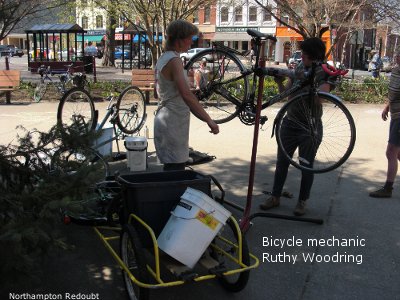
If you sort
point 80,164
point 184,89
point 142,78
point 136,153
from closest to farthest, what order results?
point 80,164 → point 184,89 → point 136,153 → point 142,78

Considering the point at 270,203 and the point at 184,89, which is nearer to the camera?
the point at 184,89

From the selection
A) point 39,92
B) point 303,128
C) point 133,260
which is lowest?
point 133,260

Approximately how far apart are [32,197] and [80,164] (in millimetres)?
535

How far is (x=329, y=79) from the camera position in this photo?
4.32m

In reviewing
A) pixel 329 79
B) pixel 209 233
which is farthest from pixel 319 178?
pixel 209 233

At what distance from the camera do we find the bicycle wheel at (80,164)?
116 inches

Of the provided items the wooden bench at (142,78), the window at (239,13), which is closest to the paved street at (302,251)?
the wooden bench at (142,78)

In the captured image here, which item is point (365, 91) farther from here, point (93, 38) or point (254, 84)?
point (93, 38)

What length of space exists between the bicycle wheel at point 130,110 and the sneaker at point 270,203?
2.89 metres

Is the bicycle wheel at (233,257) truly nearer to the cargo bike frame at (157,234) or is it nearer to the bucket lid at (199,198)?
the cargo bike frame at (157,234)

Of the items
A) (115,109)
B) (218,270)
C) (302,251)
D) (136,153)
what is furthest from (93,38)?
(218,270)

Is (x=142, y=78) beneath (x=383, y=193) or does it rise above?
above

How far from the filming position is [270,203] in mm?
5070

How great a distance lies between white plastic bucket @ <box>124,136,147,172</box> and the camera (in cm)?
613
